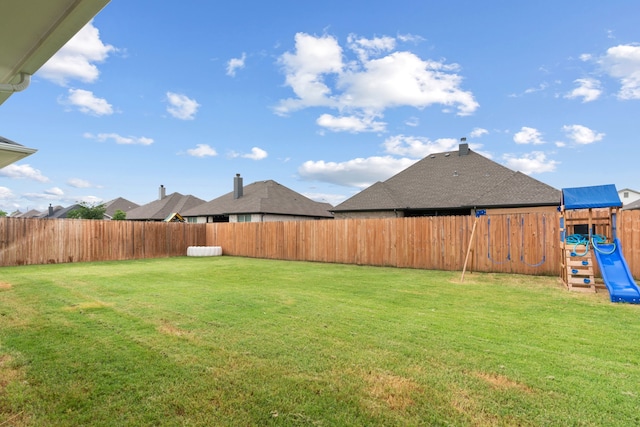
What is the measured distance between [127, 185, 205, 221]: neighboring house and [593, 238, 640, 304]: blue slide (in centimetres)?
3361

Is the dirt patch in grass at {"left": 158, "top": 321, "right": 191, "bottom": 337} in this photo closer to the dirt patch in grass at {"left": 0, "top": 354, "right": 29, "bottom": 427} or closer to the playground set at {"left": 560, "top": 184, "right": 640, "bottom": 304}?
the dirt patch in grass at {"left": 0, "top": 354, "right": 29, "bottom": 427}

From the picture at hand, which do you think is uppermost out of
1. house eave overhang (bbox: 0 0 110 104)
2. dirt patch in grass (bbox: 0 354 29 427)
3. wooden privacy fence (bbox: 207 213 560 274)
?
house eave overhang (bbox: 0 0 110 104)

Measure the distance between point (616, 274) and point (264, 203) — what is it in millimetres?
20943

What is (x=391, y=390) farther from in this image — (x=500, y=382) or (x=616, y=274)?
(x=616, y=274)

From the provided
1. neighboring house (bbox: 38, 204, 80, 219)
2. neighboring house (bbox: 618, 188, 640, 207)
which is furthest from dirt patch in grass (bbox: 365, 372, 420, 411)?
neighboring house (bbox: 618, 188, 640, 207)

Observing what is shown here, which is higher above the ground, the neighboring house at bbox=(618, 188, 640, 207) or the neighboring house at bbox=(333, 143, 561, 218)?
the neighboring house at bbox=(618, 188, 640, 207)

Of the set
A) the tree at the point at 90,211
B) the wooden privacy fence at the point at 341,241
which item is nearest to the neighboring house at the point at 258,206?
the wooden privacy fence at the point at 341,241

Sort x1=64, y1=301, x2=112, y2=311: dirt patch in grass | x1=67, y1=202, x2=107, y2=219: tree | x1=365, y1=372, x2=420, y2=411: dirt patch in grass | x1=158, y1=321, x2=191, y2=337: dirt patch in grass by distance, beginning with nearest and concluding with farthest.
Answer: x1=365, y1=372, x2=420, y2=411: dirt patch in grass
x1=158, y1=321, x2=191, y2=337: dirt patch in grass
x1=64, y1=301, x2=112, y2=311: dirt patch in grass
x1=67, y1=202, x2=107, y2=219: tree

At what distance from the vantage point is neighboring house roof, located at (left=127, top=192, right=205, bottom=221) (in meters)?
33.9

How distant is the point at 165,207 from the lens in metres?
34.8

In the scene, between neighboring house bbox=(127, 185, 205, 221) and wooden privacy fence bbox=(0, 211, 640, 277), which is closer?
wooden privacy fence bbox=(0, 211, 640, 277)

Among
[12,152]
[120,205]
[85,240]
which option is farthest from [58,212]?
[12,152]

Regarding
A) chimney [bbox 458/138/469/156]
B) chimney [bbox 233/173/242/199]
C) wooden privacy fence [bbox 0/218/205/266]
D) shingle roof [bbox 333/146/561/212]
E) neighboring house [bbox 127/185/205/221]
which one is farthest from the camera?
neighboring house [bbox 127/185/205/221]

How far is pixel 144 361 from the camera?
3176 mm
